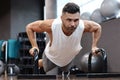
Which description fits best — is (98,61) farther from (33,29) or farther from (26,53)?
(26,53)

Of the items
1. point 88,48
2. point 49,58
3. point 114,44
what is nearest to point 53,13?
point 88,48

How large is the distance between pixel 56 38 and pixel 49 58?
1.12 ft

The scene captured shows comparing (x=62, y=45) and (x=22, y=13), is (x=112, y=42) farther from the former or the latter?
(x=22, y=13)

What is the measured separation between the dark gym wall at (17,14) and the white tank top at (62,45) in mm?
7596

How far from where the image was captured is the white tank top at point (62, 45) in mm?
3229

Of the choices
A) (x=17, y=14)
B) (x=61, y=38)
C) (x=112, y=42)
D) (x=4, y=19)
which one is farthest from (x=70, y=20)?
(x=4, y=19)

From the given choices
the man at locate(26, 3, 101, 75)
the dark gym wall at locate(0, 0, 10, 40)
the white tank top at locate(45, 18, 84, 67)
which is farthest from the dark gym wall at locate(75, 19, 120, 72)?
the dark gym wall at locate(0, 0, 10, 40)

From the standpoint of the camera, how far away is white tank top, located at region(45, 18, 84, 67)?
323 cm

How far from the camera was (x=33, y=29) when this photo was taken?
3391 mm

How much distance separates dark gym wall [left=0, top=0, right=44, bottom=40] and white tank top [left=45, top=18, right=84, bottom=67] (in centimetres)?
760

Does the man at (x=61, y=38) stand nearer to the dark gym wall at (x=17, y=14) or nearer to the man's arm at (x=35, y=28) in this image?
the man's arm at (x=35, y=28)

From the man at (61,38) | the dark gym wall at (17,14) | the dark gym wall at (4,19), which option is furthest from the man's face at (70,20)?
the dark gym wall at (4,19)

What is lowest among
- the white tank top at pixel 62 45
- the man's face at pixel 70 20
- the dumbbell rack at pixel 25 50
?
the dumbbell rack at pixel 25 50

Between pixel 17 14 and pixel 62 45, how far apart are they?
7.88m
